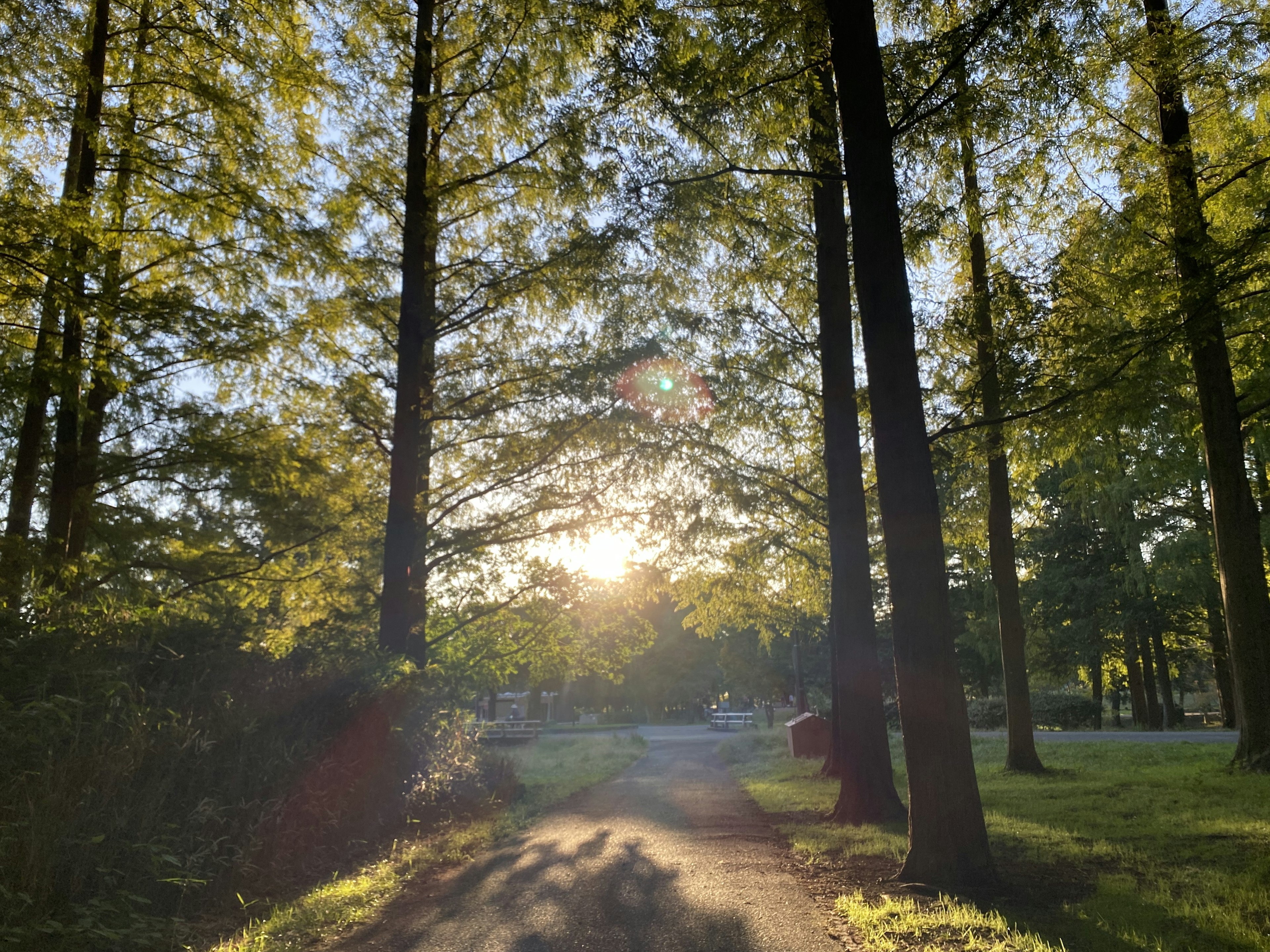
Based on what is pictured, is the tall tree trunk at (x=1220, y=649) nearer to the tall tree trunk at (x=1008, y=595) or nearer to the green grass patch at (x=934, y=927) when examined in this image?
the tall tree trunk at (x=1008, y=595)

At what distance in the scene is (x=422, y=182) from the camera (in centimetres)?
1273

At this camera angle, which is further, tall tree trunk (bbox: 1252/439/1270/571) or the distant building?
the distant building

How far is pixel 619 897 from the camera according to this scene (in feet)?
19.5

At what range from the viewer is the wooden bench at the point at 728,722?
46000 mm

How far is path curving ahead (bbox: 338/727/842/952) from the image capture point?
191 inches

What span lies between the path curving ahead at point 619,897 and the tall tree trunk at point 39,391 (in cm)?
474

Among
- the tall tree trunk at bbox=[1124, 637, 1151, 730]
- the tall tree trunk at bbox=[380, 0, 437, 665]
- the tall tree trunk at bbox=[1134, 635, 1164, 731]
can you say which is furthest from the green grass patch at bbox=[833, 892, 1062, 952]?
the tall tree trunk at bbox=[1124, 637, 1151, 730]

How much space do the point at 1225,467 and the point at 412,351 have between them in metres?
12.5

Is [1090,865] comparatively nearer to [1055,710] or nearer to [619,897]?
[619,897]

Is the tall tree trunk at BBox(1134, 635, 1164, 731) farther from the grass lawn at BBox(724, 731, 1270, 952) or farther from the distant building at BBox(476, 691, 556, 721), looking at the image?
the distant building at BBox(476, 691, 556, 721)

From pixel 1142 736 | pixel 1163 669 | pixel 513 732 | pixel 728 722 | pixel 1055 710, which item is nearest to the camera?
pixel 1142 736

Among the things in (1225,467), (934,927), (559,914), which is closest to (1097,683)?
(1225,467)

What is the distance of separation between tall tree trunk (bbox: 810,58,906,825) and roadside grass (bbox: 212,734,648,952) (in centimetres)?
448

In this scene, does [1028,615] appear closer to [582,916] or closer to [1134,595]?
[1134,595]
